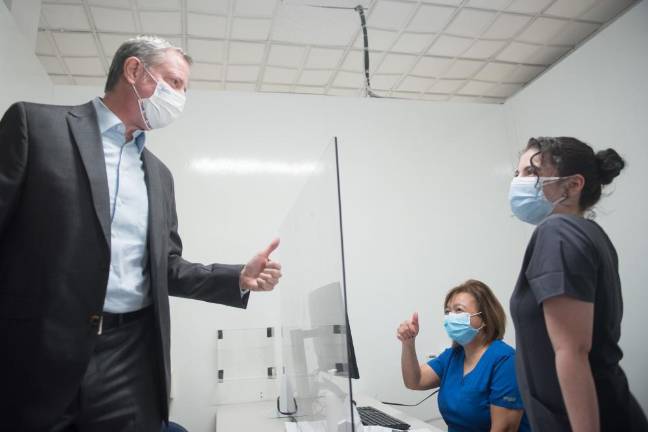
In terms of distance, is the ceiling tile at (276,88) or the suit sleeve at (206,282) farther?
the ceiling tile at (276,88)

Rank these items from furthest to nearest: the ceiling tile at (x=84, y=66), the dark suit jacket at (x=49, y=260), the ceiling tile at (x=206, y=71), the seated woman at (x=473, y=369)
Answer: the ceiling tile at (x=206, y=71) → the ceiling tile at (x=84, y=66) → the seated woman at (x=473, y=369) → the dark suit jacket at (x=49, y=260)

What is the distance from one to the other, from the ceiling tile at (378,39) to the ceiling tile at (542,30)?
81cm

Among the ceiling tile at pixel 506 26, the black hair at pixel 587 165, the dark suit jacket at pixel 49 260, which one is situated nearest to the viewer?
the dark suit jacket at pixel 49 260

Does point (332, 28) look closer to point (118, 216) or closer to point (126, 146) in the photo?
point (126, 146)

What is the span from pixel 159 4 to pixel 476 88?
2.20 m

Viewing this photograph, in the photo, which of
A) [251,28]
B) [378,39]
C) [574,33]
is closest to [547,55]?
[574,33]

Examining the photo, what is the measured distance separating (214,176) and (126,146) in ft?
5.17

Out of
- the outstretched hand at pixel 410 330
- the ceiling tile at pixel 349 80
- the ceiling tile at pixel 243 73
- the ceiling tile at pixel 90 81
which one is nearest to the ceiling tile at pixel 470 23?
the ceiling tile at pixel 349 80

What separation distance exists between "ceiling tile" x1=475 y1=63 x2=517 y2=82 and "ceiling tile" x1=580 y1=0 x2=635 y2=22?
0.52m

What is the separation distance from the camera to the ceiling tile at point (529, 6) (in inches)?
89.1

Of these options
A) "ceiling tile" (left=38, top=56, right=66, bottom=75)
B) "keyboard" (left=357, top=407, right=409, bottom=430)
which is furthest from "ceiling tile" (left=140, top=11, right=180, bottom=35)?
"keyboard" (left=357, top=407, right=409, bottom=430)

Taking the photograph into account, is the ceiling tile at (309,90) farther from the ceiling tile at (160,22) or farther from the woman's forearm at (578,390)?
the woman's forearm at (578,390)

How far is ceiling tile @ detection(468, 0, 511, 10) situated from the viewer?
224 cm

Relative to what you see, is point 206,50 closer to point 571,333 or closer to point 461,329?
point 461,329
